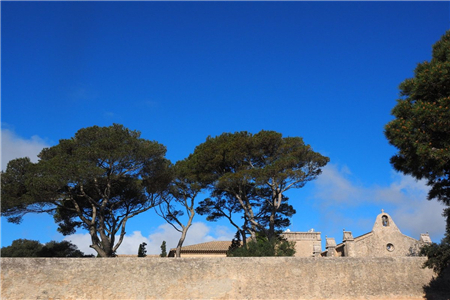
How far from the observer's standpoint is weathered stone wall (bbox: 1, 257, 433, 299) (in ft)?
54.1

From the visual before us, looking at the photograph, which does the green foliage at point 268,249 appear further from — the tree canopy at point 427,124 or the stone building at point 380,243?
the stone building at point 380,243

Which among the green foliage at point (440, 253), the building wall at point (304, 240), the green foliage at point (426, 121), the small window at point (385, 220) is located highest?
the green foliage at point (426, 121)

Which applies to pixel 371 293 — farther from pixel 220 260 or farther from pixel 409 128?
pixel 409 128

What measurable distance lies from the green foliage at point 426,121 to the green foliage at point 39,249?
23893 mm

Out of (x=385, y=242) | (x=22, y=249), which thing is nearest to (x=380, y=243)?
(x=385, y=242)

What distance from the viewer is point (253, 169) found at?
24.0 meters

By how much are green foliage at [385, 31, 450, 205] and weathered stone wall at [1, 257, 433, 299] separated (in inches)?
223

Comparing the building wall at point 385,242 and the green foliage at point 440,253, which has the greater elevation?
the building wall at point 385,242

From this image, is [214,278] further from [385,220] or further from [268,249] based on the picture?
[385,220]

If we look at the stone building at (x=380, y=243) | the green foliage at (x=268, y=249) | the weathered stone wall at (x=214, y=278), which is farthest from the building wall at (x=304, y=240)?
the weathered stone wall at (x=214, y=278)

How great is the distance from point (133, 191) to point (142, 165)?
2.65 m

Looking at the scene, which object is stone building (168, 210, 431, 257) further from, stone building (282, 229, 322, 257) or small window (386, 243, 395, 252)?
stone building (282, 229, 322, 257)

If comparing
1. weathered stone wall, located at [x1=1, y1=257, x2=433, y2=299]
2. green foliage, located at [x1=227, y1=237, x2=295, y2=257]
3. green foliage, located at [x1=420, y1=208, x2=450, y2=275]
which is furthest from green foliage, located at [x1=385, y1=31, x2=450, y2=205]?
green foliage, located at [x1=227, y1=237, x2=295, y2=257]

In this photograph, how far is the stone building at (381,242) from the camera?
98.5 ft
